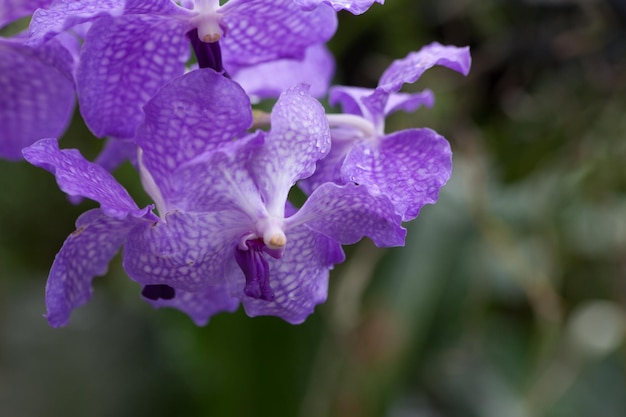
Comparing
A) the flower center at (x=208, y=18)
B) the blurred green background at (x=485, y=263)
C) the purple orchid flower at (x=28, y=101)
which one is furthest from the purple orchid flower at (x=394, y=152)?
the blurred green background at (x=485, y=263)

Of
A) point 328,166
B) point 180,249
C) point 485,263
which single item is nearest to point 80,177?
point 180,249

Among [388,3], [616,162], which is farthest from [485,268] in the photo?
[388,3]

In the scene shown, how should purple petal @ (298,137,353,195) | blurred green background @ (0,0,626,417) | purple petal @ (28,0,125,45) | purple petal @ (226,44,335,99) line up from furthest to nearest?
blurred green background @ (0,0,626,417) < purple petal @ (226,44,335,99) < purple petal @ (298,137,353,195) < purple petal @ (28,0,125,45)

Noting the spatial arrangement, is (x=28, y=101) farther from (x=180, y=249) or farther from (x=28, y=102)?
(x=180, y=249)

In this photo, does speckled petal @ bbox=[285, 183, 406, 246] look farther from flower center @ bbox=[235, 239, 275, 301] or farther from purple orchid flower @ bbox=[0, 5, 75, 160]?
purple orchid flower @ bbox=[0, 5, 75, 160]

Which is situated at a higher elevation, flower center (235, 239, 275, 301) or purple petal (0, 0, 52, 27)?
purple petal (0, 0, 52, 27)

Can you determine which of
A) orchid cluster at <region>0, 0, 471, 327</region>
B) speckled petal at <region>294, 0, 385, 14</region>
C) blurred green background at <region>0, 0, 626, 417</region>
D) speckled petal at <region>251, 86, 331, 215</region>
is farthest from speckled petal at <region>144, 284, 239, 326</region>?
blurred green background at <region>0, 0, 626, 417</region>
